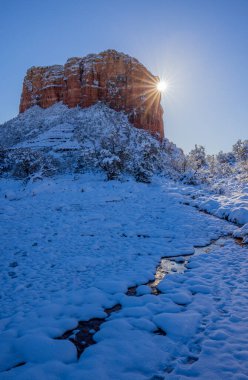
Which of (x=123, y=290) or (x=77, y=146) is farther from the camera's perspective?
(x=77, y=146)

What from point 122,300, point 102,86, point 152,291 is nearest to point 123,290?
point 122,300

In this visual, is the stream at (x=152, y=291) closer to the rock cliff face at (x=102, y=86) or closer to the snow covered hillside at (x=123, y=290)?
the snow covered hillside at (x=123, y=290)

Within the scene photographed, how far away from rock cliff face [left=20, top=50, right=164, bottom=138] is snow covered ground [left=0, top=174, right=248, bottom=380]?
63434 mm

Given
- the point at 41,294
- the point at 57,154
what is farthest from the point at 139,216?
the point at 57,154

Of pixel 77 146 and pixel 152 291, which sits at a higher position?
pixel 77 146

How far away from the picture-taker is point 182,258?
6988 millimetres

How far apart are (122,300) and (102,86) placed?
7471cm

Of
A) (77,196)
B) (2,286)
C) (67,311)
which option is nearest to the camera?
(67,311)

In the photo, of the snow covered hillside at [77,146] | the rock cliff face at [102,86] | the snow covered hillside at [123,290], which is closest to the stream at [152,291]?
the snow covered hillside at [123,290]

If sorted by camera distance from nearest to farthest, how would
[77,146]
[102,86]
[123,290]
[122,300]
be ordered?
1. [122,300]
2. [123,290]
3. [77,146]
4. [102,86]

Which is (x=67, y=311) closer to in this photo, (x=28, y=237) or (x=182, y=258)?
(x=182, y=258)

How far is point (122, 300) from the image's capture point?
484 centimetres

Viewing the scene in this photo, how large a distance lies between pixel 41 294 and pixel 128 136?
4296 cm

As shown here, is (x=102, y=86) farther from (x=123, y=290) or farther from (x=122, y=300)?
(x=122, y=300)
